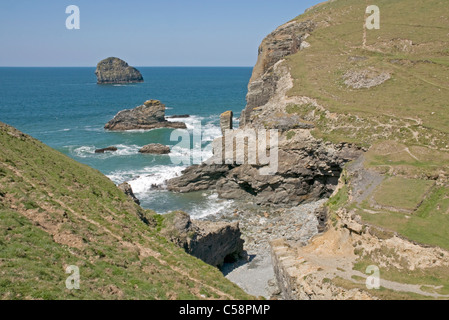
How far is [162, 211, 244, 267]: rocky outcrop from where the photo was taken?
Answer: 2611cm

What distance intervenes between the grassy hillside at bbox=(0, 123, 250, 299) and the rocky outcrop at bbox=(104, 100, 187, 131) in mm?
64053

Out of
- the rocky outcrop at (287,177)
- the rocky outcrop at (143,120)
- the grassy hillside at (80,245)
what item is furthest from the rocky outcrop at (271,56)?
the grassy hillside at (80,245)

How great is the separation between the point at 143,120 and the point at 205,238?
67.4m

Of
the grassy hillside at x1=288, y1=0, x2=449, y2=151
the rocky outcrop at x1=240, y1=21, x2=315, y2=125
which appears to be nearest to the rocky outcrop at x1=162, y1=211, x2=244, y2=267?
the grassy hillside at x1=288, y1=0, x2=449, y2=151

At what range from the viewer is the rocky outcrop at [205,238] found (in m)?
26.1

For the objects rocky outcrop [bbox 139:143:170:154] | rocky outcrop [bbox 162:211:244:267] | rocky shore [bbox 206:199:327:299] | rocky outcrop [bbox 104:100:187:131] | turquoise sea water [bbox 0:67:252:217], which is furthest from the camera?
rocky outcrop [bbox 104:100:187:131]

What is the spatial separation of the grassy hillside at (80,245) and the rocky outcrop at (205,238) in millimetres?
1382

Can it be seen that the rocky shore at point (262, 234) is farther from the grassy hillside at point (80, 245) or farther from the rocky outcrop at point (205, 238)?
the grassy hillside at point (80, 245)

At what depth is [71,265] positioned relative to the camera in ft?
51.3

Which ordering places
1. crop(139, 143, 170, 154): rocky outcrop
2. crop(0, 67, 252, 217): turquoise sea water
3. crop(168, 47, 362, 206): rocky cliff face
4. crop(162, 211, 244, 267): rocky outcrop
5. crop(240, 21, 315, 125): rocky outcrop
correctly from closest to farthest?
1. crop(162, 211, 244, 267): rocky outcrop
2. crop(168, 47, 362, 206): rocky cliff face
3. crop(0, 67, 252, 217): turquoise sea water
4. crop(240, 21, 315, 125): rocky outcrop
5. crop(139, 143, 170, 154): rocky outcrop

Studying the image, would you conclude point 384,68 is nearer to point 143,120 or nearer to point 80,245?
point 80,245

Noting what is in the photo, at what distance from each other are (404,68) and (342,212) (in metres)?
38.8

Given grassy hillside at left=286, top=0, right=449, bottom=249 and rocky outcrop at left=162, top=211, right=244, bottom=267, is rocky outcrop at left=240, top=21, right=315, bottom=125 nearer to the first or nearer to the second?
grassy hillside at left=286, top=0, right=449, bottom=249

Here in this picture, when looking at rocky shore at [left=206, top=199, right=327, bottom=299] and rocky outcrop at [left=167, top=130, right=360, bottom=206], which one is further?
rocky outcrop at [left=167, top=130, right=360, bottom=206]
